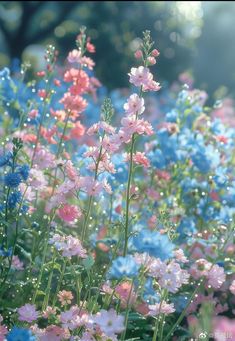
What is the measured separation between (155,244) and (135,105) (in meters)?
0.57

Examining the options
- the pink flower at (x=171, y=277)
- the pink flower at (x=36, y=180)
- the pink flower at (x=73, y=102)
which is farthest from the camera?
the pink flower at (x=73, y=102)

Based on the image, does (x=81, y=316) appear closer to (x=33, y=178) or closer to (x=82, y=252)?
(x=82, y=252)

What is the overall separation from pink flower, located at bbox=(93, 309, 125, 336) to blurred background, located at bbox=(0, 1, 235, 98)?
11786 millimetres

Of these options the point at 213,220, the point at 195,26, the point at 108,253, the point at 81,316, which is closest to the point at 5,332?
the point at 81,316

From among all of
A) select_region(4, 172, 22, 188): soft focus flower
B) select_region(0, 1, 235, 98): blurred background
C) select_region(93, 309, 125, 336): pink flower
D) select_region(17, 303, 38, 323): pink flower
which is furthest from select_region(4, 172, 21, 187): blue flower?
select_region(0, 1, 235, 98): blurred background

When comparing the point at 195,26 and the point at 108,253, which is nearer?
the point at 108,253

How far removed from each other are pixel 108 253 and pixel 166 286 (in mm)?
1502

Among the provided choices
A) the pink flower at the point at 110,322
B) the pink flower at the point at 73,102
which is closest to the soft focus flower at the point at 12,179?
the pink flower at the point at 110,322

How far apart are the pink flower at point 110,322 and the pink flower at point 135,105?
0.69 meters

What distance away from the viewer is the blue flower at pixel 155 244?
77.0 inches

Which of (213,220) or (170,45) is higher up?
(170,45)

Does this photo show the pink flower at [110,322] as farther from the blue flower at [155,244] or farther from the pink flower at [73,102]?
the pink flower at [73,102]

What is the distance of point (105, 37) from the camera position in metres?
14.8

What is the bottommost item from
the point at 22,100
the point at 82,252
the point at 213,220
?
the point at 82,252
